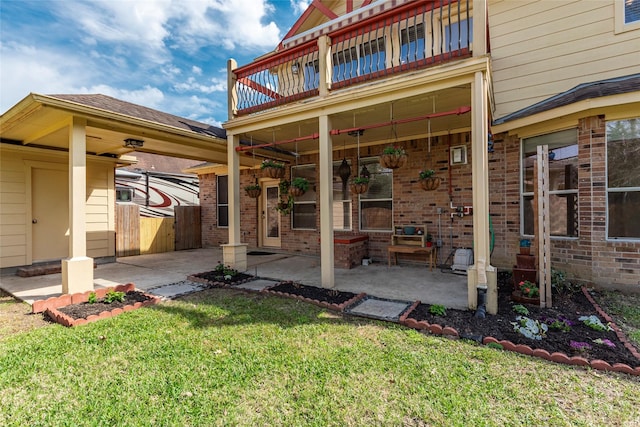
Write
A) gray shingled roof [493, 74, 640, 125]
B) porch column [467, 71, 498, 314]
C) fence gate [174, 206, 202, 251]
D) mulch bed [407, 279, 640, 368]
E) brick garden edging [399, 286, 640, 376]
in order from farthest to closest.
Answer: fence gate [174, 206, 202, 251], gray shingled roof [493, 74, 640, 125], porch column [467, 71, 498, 314], mulch bed [407, 279, 640, 368], brick garden edging [399, 286, 640, 376]

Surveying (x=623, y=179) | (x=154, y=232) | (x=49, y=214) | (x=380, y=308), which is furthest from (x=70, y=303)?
(x=623, y=179)

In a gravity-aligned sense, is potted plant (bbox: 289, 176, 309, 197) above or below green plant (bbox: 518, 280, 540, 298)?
above

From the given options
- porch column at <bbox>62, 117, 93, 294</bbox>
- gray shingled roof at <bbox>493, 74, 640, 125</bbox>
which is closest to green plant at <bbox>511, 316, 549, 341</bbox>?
gray shingled roof at <bbox>493, 74, 640, 125</bbox>

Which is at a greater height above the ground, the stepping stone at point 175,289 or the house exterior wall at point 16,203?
the house exterior wall at point 16,203

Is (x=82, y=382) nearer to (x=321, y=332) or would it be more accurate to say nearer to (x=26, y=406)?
(x=26, y=406)

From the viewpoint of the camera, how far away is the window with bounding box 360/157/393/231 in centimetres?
709

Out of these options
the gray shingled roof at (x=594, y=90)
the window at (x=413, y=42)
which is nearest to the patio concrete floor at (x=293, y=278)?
the gray shingled roof at (x=594, y=90)

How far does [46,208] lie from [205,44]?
7.49 metres

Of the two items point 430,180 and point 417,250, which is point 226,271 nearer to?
point 417,250

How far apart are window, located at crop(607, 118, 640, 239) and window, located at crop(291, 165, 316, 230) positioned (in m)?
6.07

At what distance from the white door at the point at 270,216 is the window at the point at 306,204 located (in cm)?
85

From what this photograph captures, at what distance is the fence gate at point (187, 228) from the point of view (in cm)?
1016

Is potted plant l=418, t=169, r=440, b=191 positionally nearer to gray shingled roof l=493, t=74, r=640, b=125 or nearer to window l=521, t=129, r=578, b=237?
window l=521, t=129, r=578, b=237

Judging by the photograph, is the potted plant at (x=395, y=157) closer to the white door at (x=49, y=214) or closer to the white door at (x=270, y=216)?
the white door at (x=270, y=216)
